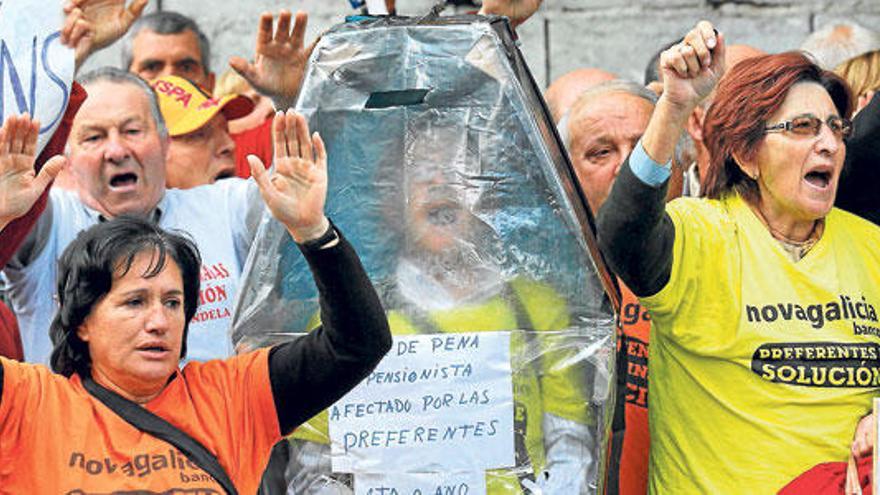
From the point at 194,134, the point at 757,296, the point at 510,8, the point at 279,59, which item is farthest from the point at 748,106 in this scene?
the point at 194,134

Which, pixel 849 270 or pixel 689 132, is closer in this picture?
pixel 849 270

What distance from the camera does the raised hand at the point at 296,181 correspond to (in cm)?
365

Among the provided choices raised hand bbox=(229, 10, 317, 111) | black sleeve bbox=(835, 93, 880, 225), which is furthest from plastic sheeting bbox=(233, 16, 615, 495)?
raised hand bbox=(229, 10, 317, 111)

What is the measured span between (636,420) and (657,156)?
0.84 metres

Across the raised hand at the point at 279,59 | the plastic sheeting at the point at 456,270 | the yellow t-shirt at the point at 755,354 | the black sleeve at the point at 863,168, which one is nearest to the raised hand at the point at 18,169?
the plastic sheeting at the point at 456,270

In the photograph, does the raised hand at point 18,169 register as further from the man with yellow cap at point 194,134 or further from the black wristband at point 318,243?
the man with yellow cap at point 194,134

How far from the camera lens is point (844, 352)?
4.02 metres

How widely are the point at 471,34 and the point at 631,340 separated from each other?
934mm

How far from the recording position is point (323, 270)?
12.0ft

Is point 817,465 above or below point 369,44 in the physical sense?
below

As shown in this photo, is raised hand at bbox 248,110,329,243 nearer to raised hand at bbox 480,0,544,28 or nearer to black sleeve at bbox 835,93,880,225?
raised hand at bbox 480,0,544,28

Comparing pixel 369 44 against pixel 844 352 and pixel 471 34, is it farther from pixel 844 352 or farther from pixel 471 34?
pixel 844 352

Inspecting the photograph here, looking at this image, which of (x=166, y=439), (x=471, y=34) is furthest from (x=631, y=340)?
(x=166, y=439)

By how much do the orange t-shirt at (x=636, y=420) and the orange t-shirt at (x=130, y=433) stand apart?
0.97 m
